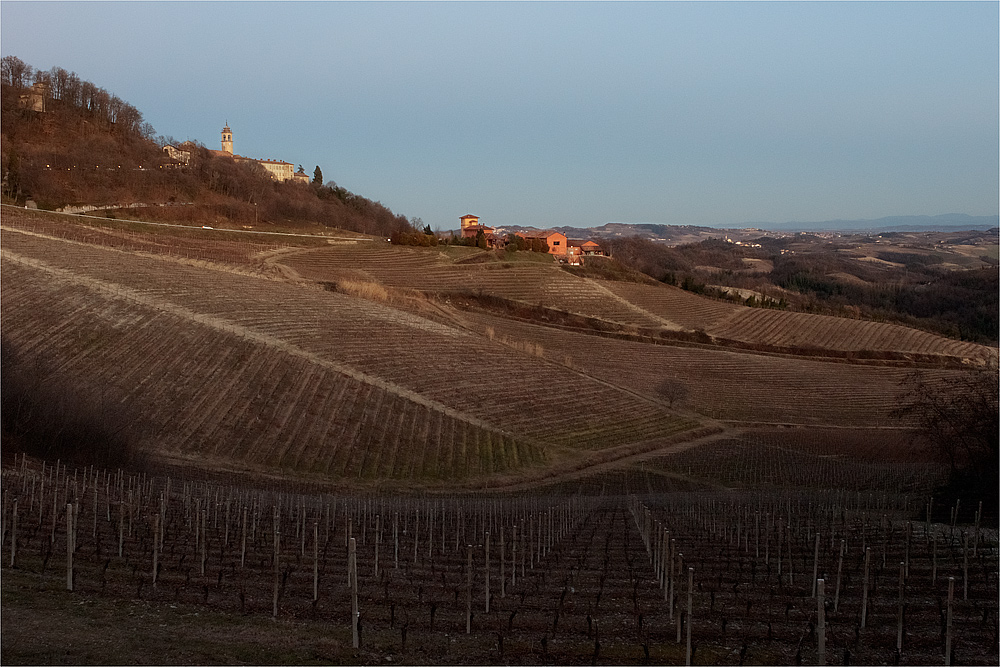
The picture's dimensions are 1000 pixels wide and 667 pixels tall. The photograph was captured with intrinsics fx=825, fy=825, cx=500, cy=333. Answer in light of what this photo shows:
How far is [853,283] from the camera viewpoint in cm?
12962

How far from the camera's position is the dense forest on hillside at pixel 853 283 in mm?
90438

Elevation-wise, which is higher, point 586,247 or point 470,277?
point 586,247

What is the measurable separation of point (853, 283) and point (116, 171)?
106491mm

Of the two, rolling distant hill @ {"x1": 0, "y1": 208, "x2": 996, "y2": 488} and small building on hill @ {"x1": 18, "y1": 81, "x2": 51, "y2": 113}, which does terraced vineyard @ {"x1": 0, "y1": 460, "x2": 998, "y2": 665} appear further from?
small building on hill @ {"x1": 18, "y1": 81, "x2": 51, "y2": 113}

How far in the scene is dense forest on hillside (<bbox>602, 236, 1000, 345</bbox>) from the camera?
90438 millimetres

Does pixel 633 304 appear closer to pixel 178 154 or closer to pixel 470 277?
pixel 470 277

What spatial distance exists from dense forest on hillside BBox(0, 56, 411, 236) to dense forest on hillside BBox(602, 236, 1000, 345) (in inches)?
1865

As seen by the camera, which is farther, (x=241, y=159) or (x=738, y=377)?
(x=241, y=159)

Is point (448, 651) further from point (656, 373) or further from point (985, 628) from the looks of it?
point (656, 373)

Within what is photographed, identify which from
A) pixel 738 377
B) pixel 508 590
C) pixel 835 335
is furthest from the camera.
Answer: pixel 835 335

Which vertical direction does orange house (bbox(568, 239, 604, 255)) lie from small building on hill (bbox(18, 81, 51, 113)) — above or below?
below

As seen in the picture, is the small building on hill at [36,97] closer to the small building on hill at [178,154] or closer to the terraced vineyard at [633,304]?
the small building on hill at [178,154]

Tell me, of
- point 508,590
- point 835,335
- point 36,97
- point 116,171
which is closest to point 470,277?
point 835,335

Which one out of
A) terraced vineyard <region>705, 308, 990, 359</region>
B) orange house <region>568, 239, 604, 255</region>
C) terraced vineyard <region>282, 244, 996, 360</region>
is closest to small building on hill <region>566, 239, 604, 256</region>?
orange house <region>568, 239, 604, 255</region>
